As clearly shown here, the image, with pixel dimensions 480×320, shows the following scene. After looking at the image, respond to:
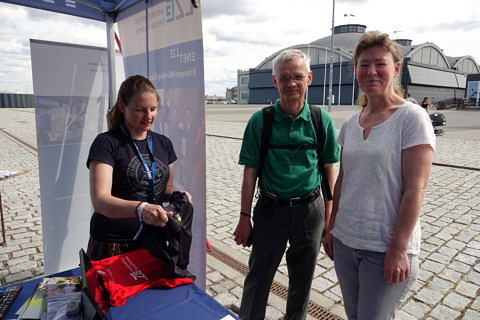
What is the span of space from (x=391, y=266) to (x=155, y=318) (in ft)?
3.76

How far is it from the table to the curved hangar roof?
61858 mm

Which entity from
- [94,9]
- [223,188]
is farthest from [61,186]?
[223,188]

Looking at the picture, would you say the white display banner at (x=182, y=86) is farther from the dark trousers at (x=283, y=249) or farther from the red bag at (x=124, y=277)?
the red bag at (x=124, y=277)

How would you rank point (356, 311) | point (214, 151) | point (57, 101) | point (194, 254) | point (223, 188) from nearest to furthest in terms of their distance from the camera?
1. point (356, 311)
2. point (194, 254)
3. point (57, 101)
4. point (223, 188)
5. point (214, 151)

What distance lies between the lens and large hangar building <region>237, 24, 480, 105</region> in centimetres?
6031

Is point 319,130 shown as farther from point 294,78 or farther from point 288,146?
point 294,78

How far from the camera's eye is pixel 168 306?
1606mm

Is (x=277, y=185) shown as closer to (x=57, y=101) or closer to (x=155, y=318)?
(x=155, y=318)

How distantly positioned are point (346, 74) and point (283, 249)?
60777mm

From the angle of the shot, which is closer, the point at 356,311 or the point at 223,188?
the point at 356,311

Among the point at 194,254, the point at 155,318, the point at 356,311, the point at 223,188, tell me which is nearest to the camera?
the point at 155,318

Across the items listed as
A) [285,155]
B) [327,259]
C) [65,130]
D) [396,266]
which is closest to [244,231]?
[285,155]

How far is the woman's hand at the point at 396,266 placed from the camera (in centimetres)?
155

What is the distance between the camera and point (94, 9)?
335 centimetres
